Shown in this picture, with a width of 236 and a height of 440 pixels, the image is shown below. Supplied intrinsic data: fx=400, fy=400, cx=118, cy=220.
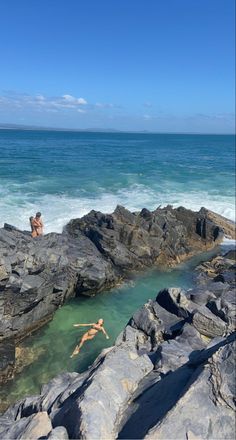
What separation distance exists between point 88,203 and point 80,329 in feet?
58.6

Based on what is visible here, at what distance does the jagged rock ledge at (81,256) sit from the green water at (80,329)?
52 cm

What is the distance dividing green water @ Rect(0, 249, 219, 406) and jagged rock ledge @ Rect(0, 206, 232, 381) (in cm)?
52

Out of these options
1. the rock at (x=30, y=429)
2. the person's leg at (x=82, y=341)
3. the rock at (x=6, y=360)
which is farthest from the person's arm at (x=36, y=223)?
the rock at (x=30, y=429)

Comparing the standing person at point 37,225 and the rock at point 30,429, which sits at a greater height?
the standing person at point 37,225

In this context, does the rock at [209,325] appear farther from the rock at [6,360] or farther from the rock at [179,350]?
the rock at [6,360]

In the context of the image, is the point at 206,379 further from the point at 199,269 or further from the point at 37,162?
the point at 37,162

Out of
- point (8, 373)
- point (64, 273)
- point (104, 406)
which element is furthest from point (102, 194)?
point (104, 406)

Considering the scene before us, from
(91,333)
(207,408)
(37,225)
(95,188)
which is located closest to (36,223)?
(37,225)

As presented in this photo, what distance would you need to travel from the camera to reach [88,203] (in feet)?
109

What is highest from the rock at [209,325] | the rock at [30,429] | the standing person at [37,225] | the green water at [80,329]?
the standing person at [37,225]

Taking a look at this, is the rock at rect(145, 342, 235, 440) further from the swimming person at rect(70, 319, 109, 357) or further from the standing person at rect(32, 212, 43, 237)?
the standing person at rect(32, 212, 43, 237)

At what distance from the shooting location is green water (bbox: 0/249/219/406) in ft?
42.8

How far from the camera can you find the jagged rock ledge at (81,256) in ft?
49.4

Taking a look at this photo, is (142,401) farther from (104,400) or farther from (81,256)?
(81,256)
